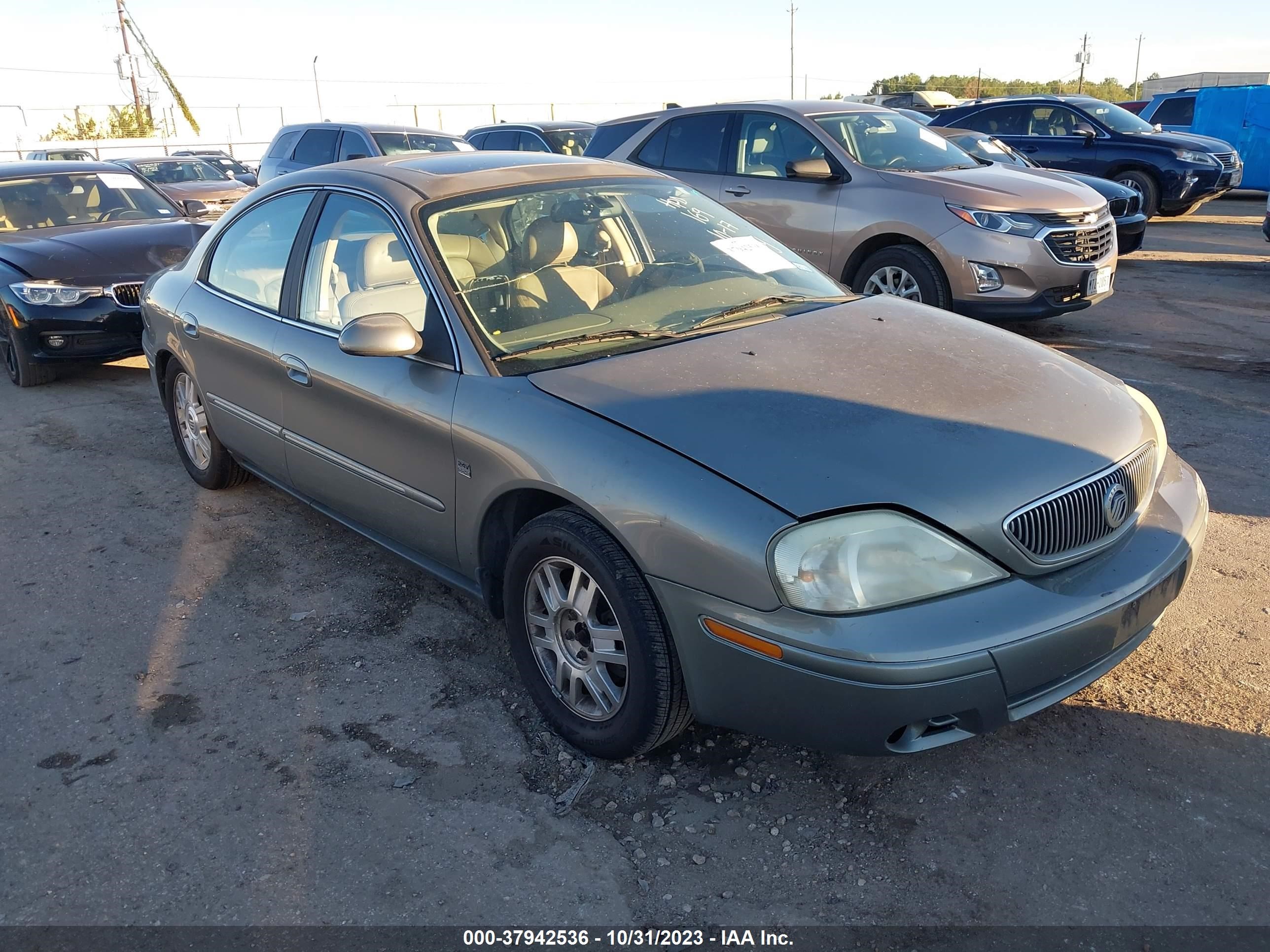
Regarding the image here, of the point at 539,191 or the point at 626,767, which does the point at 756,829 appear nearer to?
the point at 626,767

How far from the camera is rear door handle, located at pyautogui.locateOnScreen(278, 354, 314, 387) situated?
376 centimetres

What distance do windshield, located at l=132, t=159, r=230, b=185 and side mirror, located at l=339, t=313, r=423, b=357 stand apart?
1693cm

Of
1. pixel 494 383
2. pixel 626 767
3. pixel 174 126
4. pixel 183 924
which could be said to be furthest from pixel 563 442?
pixel 174 126

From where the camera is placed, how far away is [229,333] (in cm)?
427

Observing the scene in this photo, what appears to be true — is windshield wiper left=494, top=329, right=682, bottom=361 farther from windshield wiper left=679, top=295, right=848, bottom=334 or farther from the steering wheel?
the steering wheel

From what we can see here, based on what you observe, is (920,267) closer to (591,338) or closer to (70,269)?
(591,338)

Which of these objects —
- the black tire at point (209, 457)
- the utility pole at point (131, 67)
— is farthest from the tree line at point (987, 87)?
the black tire at point (209, 457)

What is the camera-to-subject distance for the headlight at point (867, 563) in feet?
7.73

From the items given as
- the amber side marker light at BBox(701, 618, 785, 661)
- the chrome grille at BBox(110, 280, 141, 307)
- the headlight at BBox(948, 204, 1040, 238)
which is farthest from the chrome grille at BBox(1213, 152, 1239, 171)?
the amber side marker light at BBox(701, 618, 785, 661)

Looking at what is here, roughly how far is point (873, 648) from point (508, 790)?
1.16 m

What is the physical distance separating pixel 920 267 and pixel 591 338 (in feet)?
14.9

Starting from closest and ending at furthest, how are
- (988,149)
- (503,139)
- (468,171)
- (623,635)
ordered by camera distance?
1. (623,635)
2. (468,171)
3. (988,149)
4. (503,139)

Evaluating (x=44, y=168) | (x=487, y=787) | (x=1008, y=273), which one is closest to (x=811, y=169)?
(x=1008, y=273)

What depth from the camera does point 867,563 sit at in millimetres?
2377
